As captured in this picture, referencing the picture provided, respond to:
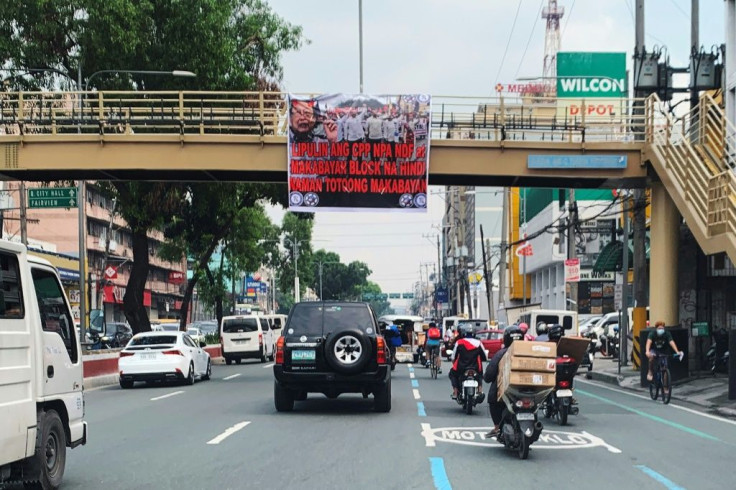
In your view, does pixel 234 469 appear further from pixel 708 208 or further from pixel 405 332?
pixel 405 332

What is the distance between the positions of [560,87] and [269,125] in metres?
17.9

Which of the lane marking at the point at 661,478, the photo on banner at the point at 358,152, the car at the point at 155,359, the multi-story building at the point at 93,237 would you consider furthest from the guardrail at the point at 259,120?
the multi-story building at the point at 93,237

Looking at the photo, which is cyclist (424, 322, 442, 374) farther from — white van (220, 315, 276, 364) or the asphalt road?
white van (220, 315, 276, 364)

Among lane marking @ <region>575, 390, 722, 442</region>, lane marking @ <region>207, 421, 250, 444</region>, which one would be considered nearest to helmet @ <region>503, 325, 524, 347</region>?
lane marking @ <region>575, 390, 722, 442</region>

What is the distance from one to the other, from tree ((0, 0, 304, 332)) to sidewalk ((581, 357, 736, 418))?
15918 millimetres

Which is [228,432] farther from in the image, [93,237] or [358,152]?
[93,237]

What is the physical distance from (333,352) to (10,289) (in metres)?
8.82

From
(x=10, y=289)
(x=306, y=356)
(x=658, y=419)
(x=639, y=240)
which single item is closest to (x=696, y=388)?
(x=658, y=419)

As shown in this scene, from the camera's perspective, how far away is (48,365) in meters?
8.91

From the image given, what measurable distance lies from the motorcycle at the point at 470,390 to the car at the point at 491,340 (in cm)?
1520

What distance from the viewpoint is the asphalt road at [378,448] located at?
33.5 ft

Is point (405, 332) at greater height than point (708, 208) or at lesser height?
lesser

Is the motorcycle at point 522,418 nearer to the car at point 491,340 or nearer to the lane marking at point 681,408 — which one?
the lane marking at point 681,408

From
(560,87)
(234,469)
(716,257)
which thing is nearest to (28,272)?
(234,469)
